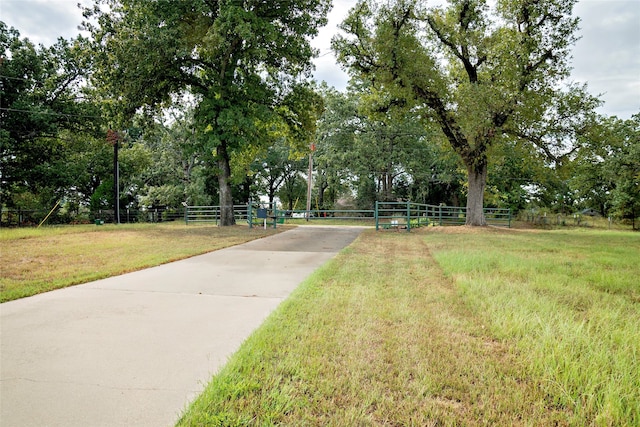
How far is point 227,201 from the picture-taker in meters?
16.5

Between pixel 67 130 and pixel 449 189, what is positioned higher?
pixel 67 130

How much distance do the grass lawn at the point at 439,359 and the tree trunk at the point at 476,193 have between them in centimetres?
1194

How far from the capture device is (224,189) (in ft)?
54.0

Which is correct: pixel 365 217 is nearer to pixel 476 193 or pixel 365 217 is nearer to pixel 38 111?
pixel 476 193

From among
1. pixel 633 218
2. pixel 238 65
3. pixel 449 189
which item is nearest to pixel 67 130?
pixel 238 65

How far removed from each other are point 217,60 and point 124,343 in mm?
16185

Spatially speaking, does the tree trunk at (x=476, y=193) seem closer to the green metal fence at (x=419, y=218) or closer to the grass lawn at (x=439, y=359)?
the green metal fence at (x=419, y=218)

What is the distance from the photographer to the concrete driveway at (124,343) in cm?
196

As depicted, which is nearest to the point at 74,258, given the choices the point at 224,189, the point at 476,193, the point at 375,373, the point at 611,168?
the point at 375,373

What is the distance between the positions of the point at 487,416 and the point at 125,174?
27692 mm

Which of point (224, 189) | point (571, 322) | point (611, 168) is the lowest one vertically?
point (571, 322)

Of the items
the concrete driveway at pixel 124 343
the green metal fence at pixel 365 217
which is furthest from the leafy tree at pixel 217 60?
the concrete driveway at pixel 124 343

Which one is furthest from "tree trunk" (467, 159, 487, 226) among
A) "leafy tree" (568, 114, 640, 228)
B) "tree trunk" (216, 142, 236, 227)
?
"tree trunk" (216, 142, 236, 227)

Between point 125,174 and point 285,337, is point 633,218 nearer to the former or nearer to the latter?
point 285,337
